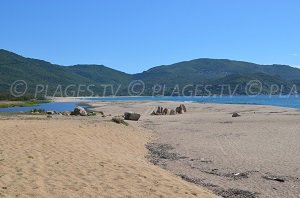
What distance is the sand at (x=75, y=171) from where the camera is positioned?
33.3ft

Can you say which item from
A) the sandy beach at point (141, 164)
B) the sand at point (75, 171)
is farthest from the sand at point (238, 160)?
the sand at point (75, 171)

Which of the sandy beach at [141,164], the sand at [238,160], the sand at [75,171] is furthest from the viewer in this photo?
the sand at [238,160]

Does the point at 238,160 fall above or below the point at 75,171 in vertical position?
below

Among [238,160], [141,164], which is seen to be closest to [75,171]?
[141,164]

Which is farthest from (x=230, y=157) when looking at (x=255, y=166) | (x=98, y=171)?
(x=98, y=171)

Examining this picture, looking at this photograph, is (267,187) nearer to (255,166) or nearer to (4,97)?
(255,166)

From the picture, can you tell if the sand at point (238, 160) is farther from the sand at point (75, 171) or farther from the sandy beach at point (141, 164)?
the sand at point (75, 171)

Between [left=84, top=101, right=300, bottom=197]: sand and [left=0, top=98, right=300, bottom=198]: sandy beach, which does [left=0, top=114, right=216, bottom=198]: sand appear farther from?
[left=84, top=101, right=300, bottom=197]: sand

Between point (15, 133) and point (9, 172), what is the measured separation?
8397 millimetres

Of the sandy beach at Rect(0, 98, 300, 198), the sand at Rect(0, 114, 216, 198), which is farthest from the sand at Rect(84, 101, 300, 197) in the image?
the sand at Rect(0, 114, 216, 198)

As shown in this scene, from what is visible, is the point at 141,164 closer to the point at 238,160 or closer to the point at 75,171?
the point at 75,171

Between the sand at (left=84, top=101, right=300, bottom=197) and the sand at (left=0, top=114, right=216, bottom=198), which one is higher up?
the sand at (left=0, top=114, right=216, bottom=198)

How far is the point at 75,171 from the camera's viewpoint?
12.2 metres

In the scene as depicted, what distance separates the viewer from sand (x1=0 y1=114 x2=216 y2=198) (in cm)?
1016
